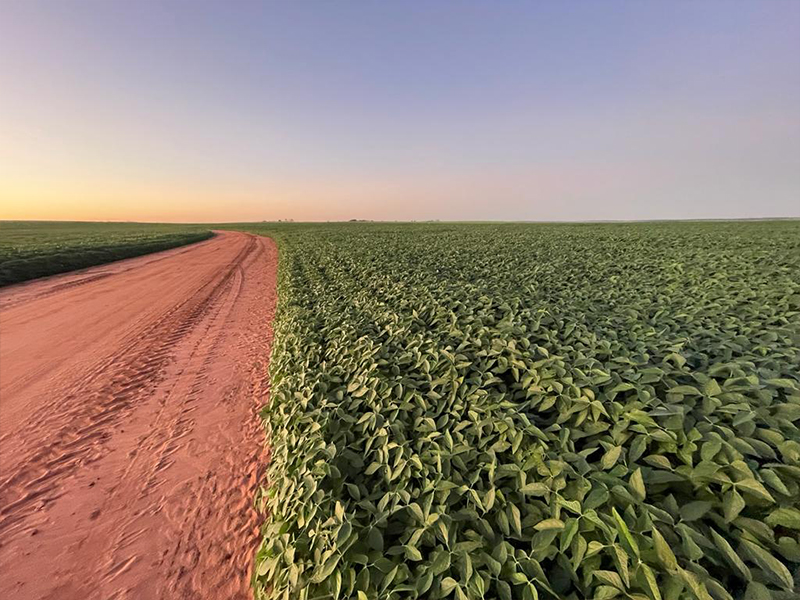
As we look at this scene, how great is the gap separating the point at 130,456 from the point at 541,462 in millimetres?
5298

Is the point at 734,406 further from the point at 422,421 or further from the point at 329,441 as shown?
the point at 329,441

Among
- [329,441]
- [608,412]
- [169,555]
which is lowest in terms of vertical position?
[169,555]

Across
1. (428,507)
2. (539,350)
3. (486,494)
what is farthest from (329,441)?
(539,350)

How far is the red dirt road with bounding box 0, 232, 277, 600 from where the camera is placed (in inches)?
125

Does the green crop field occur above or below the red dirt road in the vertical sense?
above

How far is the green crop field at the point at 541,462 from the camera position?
1.92 m

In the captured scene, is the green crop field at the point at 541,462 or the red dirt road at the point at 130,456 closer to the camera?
the green crop field at the point at 541,462

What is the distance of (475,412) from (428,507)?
1079 millimetres

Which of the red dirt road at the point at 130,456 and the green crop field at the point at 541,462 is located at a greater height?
the green crop field at the point at 541,462

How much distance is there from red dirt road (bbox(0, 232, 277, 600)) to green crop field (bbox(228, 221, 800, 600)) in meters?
0.61

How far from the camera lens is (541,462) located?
2574 mm

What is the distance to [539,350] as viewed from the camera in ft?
12.9

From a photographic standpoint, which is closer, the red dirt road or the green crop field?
the green crop field

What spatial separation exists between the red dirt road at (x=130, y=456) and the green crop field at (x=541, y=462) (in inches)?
23.8
